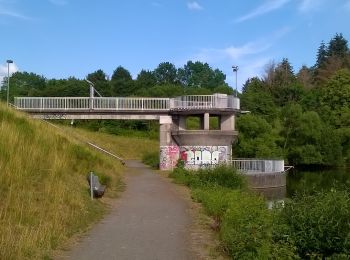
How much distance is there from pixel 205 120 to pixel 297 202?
115 ft

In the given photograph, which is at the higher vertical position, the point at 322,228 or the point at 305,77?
the point at 305,77

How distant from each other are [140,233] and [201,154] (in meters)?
33.5

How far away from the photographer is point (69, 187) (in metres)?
16.4

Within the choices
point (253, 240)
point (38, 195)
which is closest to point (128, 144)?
point (38, 195)

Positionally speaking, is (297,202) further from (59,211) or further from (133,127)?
(133,127)

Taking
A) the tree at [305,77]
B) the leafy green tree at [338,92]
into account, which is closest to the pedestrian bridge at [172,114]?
the leafy green tree at [338,92]

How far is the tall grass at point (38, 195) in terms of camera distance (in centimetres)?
1012

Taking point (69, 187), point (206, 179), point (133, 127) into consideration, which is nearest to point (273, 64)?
point (133, 127)

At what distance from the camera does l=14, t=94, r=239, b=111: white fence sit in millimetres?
46509

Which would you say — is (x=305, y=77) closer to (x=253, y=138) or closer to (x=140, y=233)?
(x=253, y=138)

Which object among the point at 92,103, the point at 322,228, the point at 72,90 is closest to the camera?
the point at 322,228

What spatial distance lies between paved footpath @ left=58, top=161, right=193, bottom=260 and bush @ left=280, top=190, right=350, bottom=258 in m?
2.27

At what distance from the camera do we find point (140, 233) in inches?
498

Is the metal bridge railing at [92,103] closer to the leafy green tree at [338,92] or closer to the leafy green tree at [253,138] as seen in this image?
the leafy green tree at [253,138]
